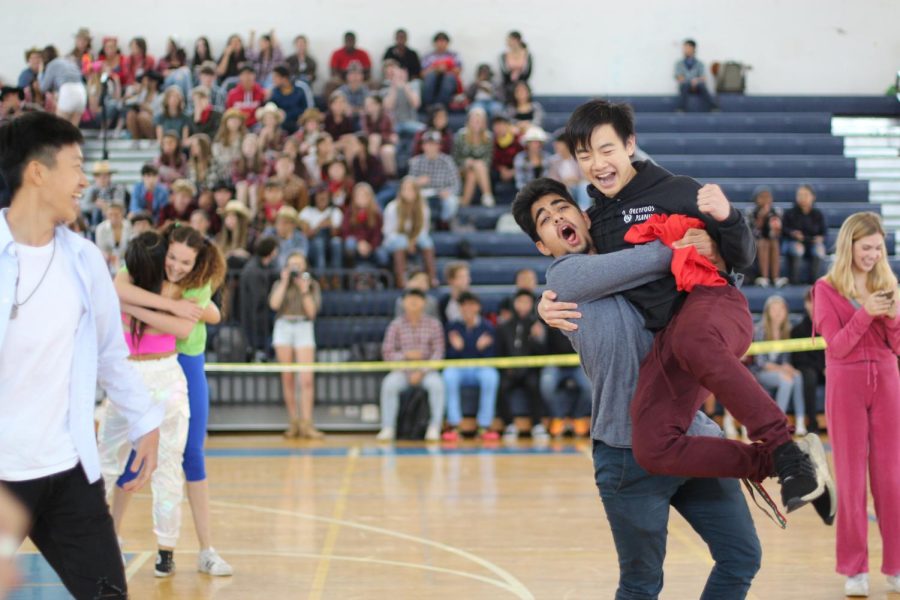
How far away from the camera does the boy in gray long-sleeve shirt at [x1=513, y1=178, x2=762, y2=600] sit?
12.5 ft

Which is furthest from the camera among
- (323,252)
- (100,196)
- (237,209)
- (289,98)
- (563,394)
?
(289,98)

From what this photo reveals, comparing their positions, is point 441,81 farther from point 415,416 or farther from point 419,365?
point 415,416

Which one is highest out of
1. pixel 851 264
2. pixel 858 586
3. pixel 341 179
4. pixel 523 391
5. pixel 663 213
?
pixel 341 179

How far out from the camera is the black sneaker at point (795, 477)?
11.4 ft

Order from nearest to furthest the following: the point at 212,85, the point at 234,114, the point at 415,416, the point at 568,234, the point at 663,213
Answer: the point at 663,213 < the point at 568,234 < the point at 415,416 < the point at 234,114 < the point at 212,85

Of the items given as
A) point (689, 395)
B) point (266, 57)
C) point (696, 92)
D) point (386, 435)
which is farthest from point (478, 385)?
point (689, 395)

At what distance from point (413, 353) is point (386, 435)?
90 centimetres

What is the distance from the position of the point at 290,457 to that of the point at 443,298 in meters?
3.00

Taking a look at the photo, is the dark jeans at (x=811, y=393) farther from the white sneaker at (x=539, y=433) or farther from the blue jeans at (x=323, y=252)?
the blue jeans at (x=323, y=252)

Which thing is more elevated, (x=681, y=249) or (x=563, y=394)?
(x=681, y=249)

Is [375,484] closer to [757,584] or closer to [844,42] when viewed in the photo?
[757,584]

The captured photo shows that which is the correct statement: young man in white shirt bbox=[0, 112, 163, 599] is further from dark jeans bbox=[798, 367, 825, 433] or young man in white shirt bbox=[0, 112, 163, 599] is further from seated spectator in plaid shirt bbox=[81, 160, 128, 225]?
seated spectator in plaid shirt bbox=[81, 160, 128, 225]

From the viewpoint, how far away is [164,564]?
6246 mm

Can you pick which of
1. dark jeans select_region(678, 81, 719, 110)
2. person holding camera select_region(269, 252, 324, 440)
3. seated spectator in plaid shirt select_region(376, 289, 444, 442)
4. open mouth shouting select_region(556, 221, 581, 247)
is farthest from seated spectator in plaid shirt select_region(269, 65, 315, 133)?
open mouth shouting select_region(556, 221, 581, 247)
